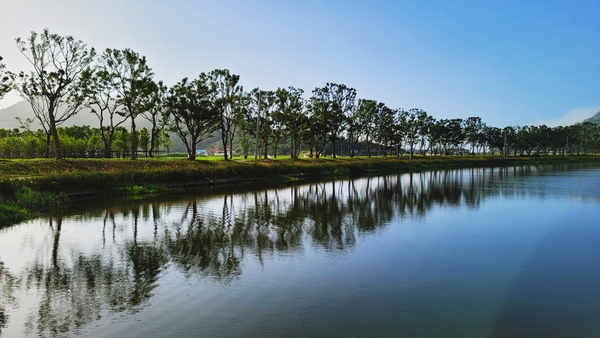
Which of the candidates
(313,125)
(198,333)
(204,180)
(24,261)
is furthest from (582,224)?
(313,125)

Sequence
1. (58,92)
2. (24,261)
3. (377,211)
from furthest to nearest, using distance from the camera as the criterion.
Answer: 1. (58,92)
2. (377,211)
3. (24,261)

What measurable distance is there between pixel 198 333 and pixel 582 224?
1499 cm

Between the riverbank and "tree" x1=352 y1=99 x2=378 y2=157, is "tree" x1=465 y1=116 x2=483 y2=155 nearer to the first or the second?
"tree" x1=352 y1=99 x2=378 y2=157

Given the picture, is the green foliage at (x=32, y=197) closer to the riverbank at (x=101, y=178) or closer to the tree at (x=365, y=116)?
the riverbank at (x=101, y=178)

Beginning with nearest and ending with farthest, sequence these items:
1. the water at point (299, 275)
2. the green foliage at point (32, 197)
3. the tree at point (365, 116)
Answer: the water at point (299, 275)
the green foliage at point (32, 197)
the tree at point (365, 116)

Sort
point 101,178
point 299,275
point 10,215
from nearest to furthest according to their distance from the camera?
point 299,275 → point 10,215 → point 101,178

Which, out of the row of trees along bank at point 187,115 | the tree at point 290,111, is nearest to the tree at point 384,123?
the row of trees along bank at point 187,115

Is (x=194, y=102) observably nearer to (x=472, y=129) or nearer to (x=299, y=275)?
(x=299, y=275)

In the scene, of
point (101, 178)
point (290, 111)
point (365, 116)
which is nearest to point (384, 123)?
point (365, 116)

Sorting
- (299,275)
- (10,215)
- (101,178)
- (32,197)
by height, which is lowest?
(299,275)

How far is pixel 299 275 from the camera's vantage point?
8.79m

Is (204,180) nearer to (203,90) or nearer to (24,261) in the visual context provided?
(203,90)

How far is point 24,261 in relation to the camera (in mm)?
9914

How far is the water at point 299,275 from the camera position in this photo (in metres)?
6.30
